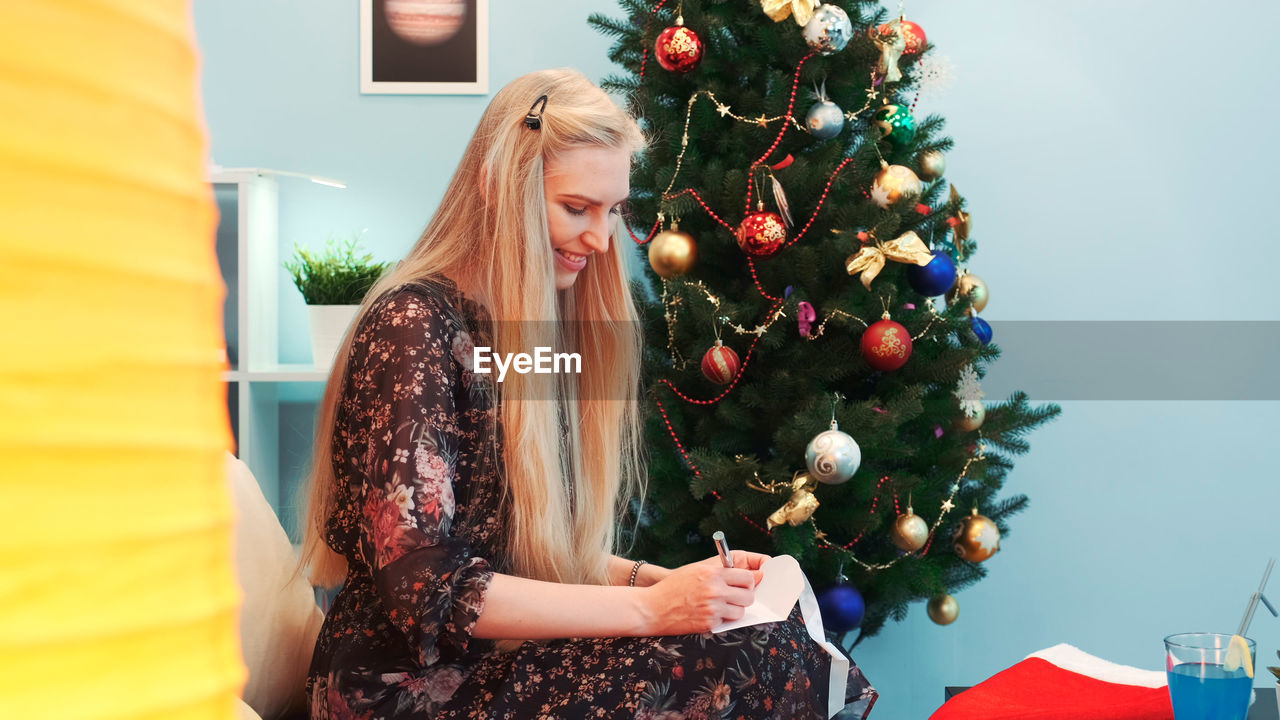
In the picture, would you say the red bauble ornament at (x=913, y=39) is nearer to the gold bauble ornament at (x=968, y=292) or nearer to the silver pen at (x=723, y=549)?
the gold bauble ornament at (x=968, y=292)

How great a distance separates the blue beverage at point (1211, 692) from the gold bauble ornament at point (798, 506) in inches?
26.7

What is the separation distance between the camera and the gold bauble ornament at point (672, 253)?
1745 mm

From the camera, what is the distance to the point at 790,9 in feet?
5.56

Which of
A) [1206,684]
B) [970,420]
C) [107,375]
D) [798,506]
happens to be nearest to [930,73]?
[970,420]

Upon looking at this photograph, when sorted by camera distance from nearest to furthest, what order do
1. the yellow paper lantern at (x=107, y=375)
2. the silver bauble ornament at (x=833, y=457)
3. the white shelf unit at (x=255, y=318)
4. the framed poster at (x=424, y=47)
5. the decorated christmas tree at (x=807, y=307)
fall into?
the yellow paper lantern at (x=107, y=375), the silver bauble ornament at (x=833, y=457), the decorated christmas tree at (x=807, y=307), the white shelf unit at (x=255, y=318), the framed poster at (x=424, y=47)

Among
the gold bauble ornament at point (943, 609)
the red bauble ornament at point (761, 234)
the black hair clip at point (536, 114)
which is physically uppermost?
the black hair clip at point (536, 114)

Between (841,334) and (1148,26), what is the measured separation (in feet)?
4.18

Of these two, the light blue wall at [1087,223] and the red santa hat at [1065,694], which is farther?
the light blue wall at [1087,223]

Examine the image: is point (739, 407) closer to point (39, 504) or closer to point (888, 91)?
point (888, 91)

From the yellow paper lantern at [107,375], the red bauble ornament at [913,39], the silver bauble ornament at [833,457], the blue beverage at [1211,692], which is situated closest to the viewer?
the yellow paper lantern at [107,375]

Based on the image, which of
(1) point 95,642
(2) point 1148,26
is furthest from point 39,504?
(2) point 1148,26

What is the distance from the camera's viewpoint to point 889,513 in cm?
178

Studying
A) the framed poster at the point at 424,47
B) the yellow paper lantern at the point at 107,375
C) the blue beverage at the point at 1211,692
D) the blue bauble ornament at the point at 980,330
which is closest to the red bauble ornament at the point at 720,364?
the blue bauble ornament at the point at 980,330

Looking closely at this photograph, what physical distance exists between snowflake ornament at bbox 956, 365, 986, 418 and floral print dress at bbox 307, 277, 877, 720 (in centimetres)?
74
